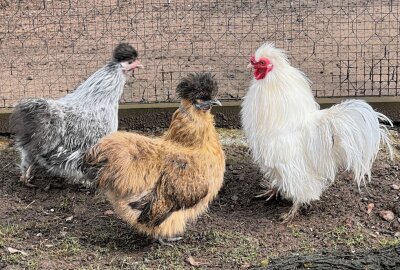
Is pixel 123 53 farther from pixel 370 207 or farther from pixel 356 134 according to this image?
pixel 370 207

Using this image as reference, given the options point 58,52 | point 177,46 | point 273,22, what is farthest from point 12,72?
point 273,22

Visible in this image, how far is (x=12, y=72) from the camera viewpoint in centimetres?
644

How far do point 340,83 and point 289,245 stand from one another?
7.59ft

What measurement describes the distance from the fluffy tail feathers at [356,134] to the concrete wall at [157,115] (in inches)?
58.8

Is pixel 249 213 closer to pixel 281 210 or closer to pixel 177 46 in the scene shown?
pixel 281 210

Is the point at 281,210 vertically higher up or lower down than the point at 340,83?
lower down

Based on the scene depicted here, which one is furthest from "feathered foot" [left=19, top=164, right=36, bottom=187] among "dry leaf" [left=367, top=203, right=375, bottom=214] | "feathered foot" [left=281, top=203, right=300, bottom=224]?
"dry leaf" [left=367, top=203, right=375, bottom=214]

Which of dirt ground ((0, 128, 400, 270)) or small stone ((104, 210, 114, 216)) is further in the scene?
small stone ((104, 210, 114, 216))

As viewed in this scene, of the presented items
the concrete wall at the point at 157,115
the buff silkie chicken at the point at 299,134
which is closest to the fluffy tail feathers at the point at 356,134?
the buff silkie chicken at the point at 299,134

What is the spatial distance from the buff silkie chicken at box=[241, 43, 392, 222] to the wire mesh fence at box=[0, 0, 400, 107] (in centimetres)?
161

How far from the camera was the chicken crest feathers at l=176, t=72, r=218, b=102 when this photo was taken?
3.81m

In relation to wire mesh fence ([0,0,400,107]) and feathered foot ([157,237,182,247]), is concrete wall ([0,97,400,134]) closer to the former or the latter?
wire mesh fence ([0,0,400,107])

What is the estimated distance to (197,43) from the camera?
22.9ft

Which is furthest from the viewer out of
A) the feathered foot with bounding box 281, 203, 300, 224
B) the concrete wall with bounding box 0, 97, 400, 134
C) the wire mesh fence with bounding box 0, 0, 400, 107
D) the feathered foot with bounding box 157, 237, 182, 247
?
the wire mesh fence with bounding box 0, 0, 400, 107
